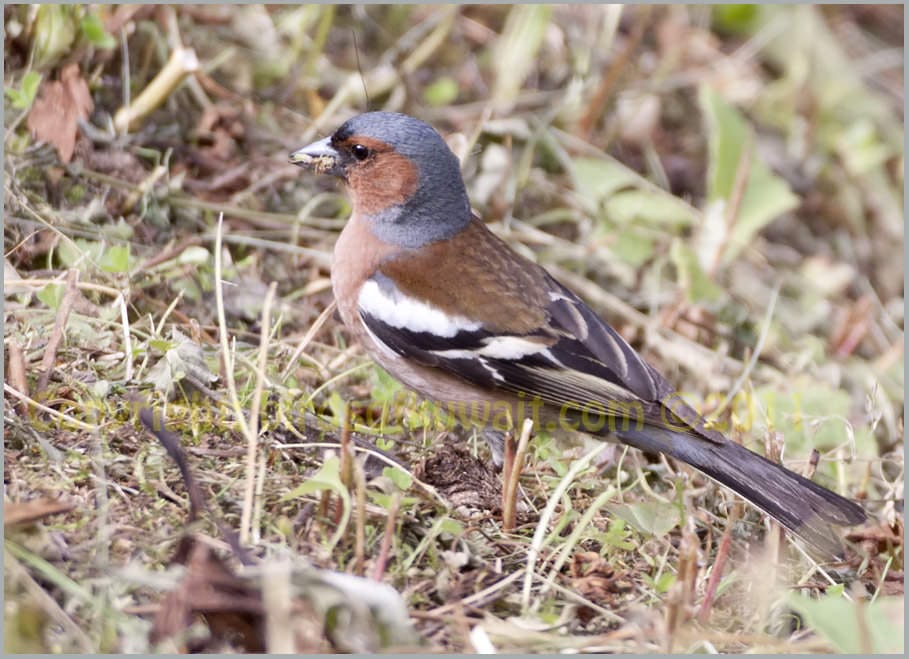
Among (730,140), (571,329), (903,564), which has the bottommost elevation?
(903,564)

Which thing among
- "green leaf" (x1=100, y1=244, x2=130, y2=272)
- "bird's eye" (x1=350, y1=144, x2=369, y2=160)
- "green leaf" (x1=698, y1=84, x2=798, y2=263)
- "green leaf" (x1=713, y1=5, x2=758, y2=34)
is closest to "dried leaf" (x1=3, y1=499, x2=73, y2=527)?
"green leaf" (x1=100, y1=244, x2=130, y2=272)

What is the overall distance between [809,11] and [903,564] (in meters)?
4.78

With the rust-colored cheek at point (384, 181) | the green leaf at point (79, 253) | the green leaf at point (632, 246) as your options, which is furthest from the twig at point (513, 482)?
the green leaf at point (632, 246)

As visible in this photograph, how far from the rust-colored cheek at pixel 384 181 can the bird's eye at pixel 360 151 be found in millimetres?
26

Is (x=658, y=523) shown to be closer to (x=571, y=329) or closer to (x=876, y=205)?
(x=571, y=329)

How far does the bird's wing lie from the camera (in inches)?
153

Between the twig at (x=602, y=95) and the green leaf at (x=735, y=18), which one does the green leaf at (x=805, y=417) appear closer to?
the twig at (x=602, y=95)

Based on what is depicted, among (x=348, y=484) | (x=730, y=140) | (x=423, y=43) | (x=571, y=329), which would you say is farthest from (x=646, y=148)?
(x=348, y=484)

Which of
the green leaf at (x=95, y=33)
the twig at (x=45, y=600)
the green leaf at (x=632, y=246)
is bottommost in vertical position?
the twig at (x=45, y=600)

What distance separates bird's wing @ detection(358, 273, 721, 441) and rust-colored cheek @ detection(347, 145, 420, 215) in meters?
0.46

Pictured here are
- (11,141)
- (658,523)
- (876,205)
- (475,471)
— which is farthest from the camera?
(876,205)

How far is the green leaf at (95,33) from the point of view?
4879mm

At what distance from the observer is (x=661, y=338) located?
5395 millimetres

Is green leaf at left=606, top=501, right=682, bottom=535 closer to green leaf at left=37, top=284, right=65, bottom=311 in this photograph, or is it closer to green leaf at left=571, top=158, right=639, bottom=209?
green leaf at left=37, top=284, right=65, bottom=311
